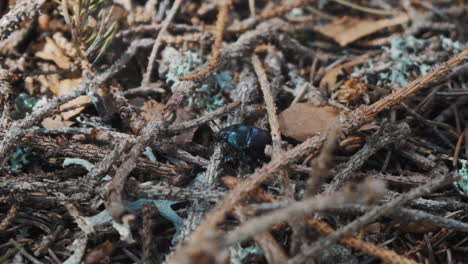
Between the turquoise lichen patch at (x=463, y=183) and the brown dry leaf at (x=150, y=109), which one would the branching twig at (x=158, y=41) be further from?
the turquoise lichen patch at (x=463, y=183)

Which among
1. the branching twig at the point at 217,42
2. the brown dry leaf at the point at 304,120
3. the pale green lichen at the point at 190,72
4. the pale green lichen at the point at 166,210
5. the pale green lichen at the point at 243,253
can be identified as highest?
the branching twig at the point at 217,42

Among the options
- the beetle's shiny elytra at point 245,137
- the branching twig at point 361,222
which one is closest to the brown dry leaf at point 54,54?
the beetle's shiny elytra at point 245,137

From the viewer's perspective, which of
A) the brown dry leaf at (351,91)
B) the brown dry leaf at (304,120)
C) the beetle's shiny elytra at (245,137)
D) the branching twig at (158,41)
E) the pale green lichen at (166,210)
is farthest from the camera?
the branching twig at (158,41)

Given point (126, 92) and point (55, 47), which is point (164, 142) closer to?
point (126, 92)

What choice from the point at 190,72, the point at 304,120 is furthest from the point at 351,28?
the point at 190,72

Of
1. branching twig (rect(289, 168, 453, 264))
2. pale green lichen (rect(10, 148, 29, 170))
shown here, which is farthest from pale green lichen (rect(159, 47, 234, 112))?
branching twig (rect(289, 168, 453, 264))

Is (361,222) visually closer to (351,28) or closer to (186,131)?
(186,131)
